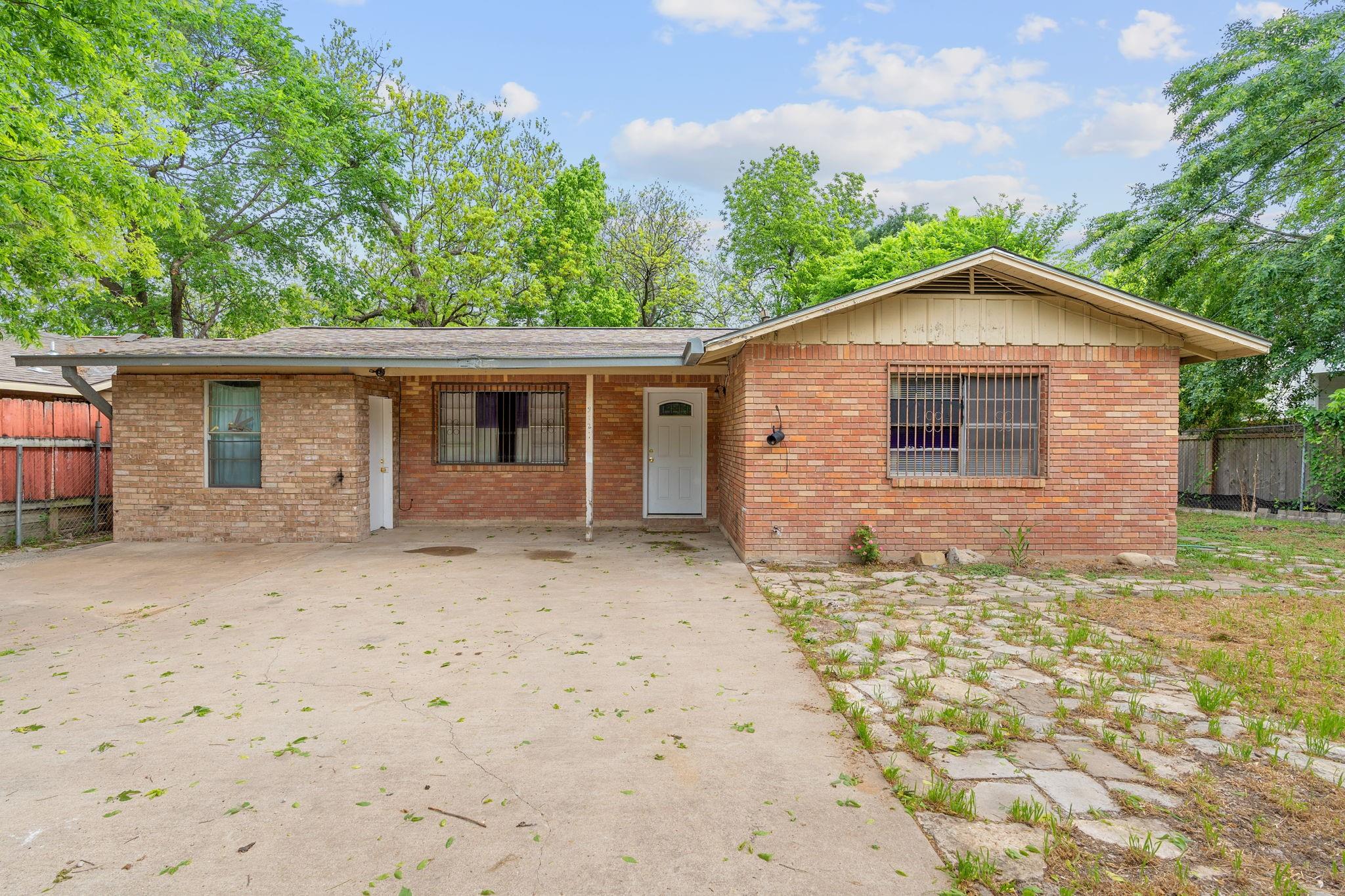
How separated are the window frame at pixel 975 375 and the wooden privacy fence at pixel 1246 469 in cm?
549

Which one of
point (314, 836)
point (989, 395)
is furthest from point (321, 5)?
point (314, 836)

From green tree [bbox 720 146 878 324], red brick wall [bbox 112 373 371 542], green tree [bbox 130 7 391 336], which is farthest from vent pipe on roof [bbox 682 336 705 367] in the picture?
green tree [bbox 720 146 878 324]

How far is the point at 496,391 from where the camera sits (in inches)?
451

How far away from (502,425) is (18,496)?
6230 mm

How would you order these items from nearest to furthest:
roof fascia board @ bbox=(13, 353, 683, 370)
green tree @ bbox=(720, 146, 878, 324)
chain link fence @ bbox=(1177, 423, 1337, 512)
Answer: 1. roof fascia board @ bbox=(13, 353, 683, 370)
2. chain link fence @ bbox=(1177, 423, 1337, 512)
3. green tree @ bbox=(720, 146, 878, 324)

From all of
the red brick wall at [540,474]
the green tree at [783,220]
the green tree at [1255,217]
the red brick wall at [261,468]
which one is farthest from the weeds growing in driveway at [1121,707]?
the green tree at [783,220]

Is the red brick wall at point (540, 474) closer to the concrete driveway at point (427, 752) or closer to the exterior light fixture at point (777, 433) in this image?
the exterior light fixture at point (777, 433)

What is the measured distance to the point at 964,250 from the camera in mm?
24078

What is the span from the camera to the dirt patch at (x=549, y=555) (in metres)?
8.59

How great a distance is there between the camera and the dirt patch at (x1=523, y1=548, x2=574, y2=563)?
8586 millimetres

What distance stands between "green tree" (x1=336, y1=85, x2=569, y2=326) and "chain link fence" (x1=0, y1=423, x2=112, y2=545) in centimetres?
1179

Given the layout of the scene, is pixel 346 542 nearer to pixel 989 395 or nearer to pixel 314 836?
pixel 314 836

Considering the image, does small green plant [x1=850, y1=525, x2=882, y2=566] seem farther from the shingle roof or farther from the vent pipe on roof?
the shingle roof

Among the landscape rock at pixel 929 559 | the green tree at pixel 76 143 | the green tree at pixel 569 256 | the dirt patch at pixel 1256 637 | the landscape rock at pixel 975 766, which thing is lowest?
the landscape rock at pixel 975 766
